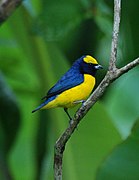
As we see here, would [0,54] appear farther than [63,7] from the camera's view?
Yes

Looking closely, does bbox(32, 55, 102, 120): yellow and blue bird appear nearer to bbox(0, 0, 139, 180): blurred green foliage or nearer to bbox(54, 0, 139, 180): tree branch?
bbox(54, 0, 139, 180): tree branch

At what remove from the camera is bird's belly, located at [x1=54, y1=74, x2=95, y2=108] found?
125 cm

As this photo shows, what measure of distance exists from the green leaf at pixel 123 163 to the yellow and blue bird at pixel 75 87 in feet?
1.12

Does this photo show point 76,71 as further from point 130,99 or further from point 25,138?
point 25,138

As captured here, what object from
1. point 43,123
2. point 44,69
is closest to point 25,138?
point 43,123

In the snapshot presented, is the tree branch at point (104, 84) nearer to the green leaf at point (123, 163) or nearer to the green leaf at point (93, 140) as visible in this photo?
the green leaf at point (123, 163)

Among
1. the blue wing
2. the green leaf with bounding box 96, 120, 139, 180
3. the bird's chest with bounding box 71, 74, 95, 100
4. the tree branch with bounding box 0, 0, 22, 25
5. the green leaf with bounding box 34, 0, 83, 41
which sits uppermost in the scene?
the tree branch with bounding box 0, 0, 22, 25

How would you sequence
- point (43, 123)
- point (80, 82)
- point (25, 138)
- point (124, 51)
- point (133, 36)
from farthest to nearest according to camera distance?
point (25, 138), point (43, 123), point (133, 36), point (124, 51), point (80, 82)

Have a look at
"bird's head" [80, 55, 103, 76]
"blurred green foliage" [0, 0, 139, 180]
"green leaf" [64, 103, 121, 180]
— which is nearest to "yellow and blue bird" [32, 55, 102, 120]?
"bird's head" [80, 55, 103, 76]

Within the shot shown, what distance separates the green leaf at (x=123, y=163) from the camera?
5.23 ft

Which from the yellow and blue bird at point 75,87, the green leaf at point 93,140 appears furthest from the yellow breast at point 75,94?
the green leaf at point 93,140

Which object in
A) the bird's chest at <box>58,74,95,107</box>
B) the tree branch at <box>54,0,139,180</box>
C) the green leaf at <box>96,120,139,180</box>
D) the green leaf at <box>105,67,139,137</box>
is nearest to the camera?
the tree branch at <box>54,0,139,180</box>

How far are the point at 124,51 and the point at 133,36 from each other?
0.22m

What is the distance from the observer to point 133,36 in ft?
5.46
